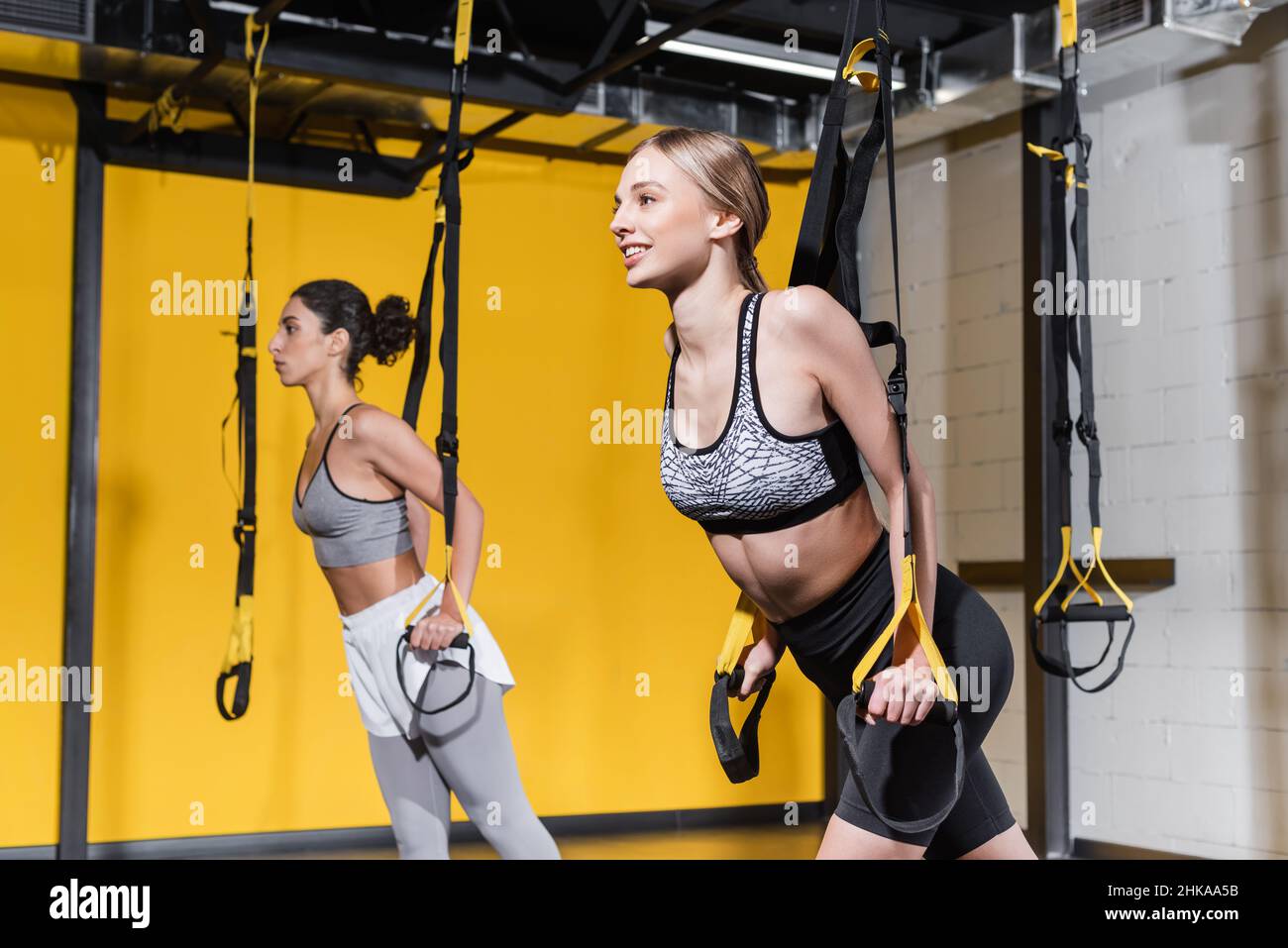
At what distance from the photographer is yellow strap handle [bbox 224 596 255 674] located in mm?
4105

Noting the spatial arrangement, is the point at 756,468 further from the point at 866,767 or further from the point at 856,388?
the point at 866,767

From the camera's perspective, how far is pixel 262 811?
5379 millimetres

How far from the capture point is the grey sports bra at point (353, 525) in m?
3.92

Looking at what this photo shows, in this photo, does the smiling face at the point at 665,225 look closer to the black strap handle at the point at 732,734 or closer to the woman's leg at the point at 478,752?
the black strap handle at the point at 732,734

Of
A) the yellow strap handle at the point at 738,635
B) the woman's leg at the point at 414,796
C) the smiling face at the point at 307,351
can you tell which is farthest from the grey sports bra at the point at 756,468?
the smiling face at the point at 307,351

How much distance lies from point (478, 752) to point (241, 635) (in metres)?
0.90

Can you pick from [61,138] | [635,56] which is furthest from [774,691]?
[61,138]

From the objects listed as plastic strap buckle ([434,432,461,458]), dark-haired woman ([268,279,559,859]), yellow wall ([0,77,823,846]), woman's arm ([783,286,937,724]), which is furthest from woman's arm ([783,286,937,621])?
yellow wall ([0,77,823,846])

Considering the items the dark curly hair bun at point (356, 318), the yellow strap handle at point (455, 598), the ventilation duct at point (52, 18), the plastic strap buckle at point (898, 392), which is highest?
the ventilation duct at point (52, 18)

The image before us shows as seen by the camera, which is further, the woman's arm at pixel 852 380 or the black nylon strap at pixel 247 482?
the black nylon strap at pixel 247 482

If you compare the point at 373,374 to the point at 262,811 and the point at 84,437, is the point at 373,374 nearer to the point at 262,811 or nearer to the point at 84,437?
the point at 84,437

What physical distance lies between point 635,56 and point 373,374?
1647mm

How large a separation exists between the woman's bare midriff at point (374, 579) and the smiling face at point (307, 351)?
588 mm

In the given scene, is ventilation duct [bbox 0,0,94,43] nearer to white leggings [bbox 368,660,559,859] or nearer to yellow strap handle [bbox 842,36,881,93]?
white leggings [bbox 368,660,559,859]
